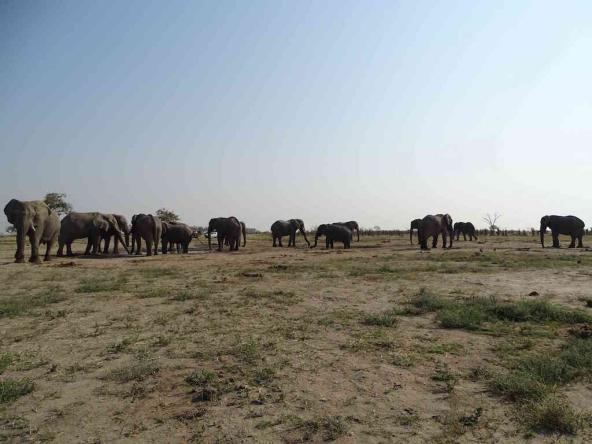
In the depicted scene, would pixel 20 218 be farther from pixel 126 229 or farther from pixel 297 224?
pixel 297 224

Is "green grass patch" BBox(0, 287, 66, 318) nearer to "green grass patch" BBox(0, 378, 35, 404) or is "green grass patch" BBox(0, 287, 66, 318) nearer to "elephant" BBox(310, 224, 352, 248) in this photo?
"green grass patch" BBox(0, 378, 35, 404)

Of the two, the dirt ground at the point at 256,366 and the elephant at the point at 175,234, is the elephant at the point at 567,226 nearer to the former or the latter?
the dirt ground at the point at 256,366

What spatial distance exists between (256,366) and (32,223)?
16.5 m

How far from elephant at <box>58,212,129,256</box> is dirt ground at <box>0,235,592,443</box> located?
1210cm

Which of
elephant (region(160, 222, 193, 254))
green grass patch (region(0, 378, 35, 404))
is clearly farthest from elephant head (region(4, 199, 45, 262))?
green grass patch (region(0, 378, 35, 404))

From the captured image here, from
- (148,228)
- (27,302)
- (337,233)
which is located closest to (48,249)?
(148,228)

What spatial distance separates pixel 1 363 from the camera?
5.62m

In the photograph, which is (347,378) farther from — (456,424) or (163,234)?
(163,234)

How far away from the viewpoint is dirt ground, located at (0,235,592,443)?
4113 mm

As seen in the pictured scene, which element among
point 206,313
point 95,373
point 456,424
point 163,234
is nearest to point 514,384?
point 456,424

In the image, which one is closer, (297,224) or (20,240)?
(20,240)

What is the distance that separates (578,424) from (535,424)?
37cm

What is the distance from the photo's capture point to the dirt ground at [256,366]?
13.5 feet

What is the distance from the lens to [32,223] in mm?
18438
